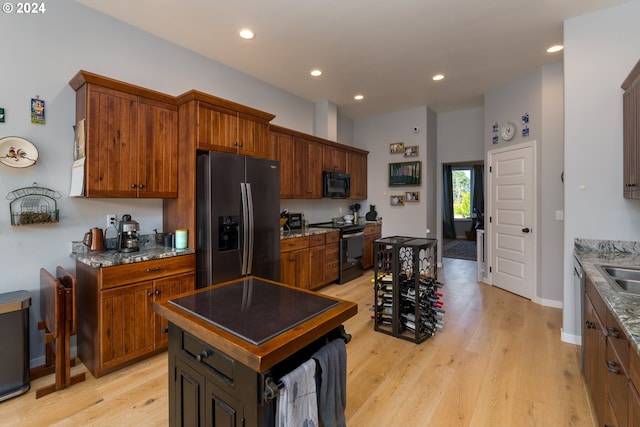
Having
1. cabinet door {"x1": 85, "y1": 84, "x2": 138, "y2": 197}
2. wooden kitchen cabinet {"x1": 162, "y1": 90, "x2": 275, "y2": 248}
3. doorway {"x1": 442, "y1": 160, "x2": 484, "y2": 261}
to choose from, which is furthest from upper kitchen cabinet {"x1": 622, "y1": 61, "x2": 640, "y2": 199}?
doorway {"x1": 442, "y1": 160, "x2": 484, "y2": 261}

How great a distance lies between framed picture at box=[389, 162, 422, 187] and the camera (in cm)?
555

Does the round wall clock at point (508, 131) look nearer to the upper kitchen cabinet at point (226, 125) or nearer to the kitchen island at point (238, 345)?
the upper kitchen cabinet at point (226, 125)

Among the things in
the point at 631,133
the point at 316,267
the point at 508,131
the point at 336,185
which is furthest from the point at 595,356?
the point at 336,185

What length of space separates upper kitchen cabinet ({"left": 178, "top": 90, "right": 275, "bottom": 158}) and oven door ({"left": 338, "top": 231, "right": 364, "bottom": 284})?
7.00 feet

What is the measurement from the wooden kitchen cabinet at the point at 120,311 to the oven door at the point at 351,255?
2741 millimetres

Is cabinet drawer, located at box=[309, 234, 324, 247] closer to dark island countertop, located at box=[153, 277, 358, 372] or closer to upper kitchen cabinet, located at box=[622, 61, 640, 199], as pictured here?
dark island countertop, located at box=[153, 277, 358, 372]

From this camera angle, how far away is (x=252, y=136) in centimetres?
332

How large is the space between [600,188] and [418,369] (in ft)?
7.57

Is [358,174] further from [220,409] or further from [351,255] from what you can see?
[220,409]

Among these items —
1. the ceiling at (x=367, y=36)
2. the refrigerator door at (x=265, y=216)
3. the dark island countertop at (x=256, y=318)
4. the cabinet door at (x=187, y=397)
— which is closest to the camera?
the dark island countertop at (x=256, y=318)

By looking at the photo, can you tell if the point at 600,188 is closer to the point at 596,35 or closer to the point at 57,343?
the point at 596,35

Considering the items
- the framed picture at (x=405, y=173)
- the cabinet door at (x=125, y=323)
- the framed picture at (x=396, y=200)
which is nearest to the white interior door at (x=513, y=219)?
the framed picture at (x=405, y=173)

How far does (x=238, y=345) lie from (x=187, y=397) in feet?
2.05

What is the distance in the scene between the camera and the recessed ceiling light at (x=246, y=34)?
2.97 meters
